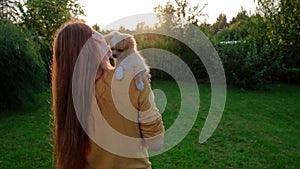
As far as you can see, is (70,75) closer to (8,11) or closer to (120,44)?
(120,44)

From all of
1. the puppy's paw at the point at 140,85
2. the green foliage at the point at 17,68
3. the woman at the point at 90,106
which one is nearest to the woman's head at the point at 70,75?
the woman at the point at 90,106

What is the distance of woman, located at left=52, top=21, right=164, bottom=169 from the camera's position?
1.48 meters

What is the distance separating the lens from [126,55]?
159cm

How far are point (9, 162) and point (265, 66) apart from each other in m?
7.91

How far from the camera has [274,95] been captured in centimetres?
923

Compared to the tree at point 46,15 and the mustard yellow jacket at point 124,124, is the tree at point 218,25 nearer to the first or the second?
the tree at point 46,15

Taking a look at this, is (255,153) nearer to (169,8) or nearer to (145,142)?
(145,142)

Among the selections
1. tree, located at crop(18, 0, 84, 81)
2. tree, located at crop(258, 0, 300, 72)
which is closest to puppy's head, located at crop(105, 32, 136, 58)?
tree, located at crop(18, 0, 84, 81)

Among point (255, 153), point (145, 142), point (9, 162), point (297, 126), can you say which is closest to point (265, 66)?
point (297, 126)

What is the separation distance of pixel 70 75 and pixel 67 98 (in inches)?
4.0

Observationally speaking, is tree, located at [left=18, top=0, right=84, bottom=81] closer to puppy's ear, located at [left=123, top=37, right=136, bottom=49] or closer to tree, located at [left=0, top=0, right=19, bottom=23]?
tree, located at [left=0, top=0, right=19, bottom=23]

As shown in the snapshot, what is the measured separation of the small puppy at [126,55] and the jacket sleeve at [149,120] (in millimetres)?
80

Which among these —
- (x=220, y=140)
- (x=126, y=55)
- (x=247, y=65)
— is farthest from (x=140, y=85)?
(x=247, y=65)

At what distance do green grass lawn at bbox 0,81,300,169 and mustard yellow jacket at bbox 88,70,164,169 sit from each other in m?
2.72
